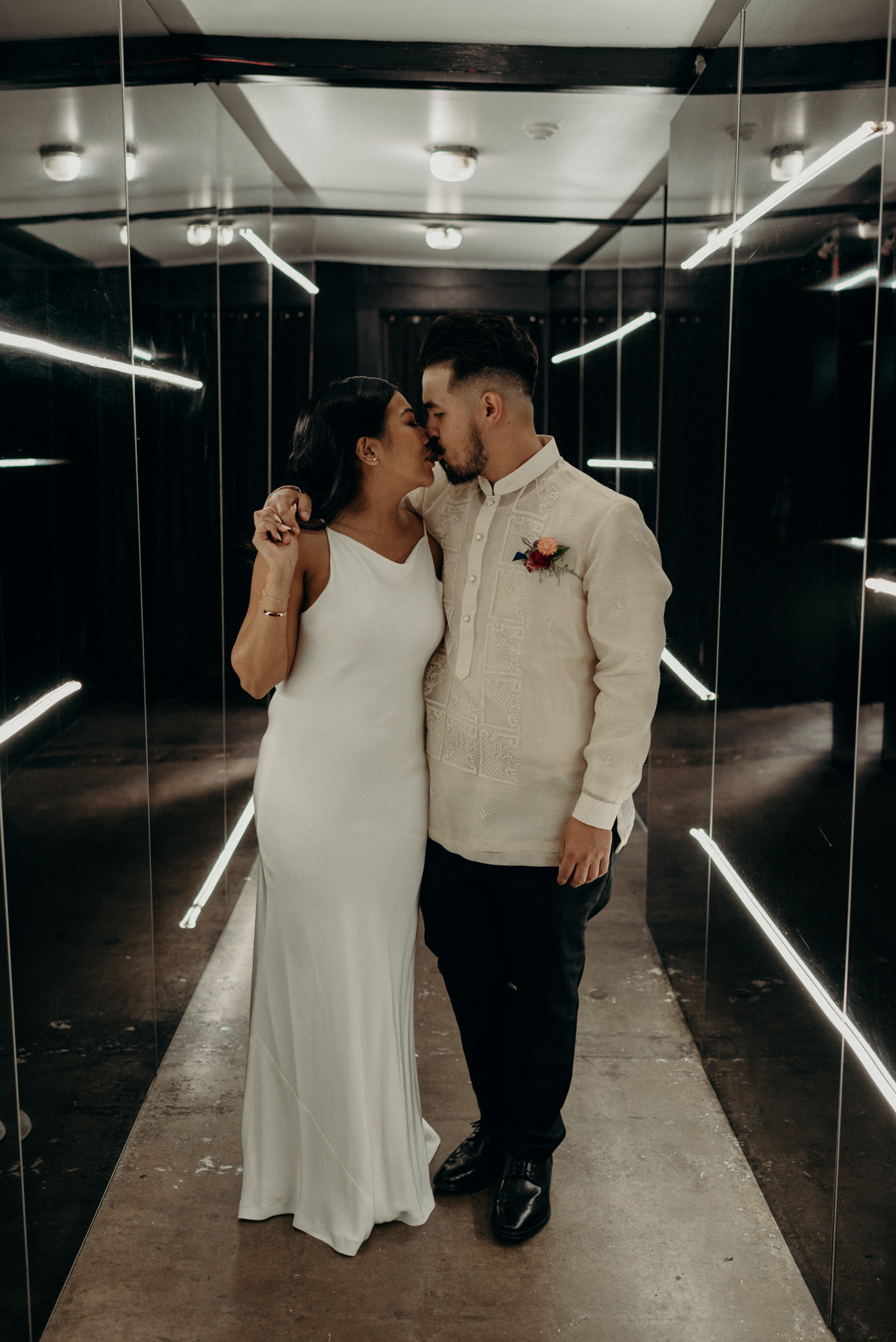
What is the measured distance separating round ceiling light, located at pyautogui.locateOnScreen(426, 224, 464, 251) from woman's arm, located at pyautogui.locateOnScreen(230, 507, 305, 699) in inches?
147

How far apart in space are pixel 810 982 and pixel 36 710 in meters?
1.52

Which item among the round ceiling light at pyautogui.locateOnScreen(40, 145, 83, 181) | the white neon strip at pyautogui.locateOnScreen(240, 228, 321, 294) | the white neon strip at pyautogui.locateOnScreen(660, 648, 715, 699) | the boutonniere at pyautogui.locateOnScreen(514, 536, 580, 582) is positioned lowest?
the white neon strip at pyautogui.locateOnScreen(660, 648, 715, 699)

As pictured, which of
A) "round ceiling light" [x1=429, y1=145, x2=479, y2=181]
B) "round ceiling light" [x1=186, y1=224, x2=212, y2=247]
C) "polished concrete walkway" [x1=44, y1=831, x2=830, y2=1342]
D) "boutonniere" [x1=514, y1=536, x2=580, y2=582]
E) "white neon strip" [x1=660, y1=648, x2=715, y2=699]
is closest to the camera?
"polished concrete walkway" [x1=44, y1=831, x2=830, y2=1342]

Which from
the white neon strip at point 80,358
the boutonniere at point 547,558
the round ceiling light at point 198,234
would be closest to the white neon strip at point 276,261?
the round ceiling light at point 198,234

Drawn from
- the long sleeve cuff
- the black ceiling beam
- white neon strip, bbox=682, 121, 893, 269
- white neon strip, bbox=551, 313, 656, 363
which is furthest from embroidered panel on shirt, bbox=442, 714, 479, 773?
white neon strip, bbox=551, 313, 656, 363

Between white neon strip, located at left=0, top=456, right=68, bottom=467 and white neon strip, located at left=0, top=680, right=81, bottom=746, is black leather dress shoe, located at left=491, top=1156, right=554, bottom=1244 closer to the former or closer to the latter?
white neon strip, located at left=0, top=680, right=81, bottom=746

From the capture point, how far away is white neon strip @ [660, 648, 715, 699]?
2877 mm

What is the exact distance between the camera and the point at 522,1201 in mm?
2252

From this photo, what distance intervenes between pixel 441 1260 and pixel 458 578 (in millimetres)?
1374

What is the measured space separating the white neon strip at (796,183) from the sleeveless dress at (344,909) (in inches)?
40.5

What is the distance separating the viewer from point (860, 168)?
179 centimetres

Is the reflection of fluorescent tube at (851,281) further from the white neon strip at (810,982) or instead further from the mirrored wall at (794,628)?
the white neon strip at (810,982)

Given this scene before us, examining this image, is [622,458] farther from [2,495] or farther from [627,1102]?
[2,495]

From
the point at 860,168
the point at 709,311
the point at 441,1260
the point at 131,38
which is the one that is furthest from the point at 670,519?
the point at 441,1260
